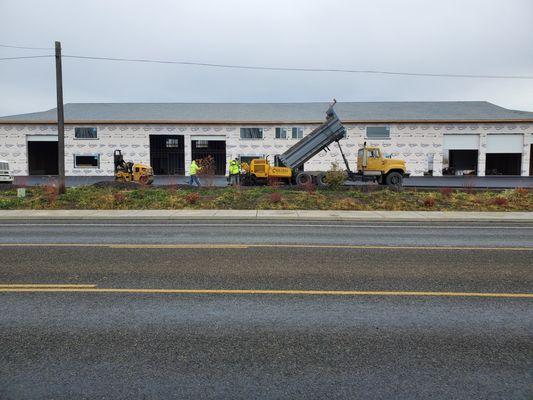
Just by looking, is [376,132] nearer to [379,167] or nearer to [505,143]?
[505,143]

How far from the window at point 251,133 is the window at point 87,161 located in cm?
1434

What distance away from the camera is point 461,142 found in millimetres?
38625

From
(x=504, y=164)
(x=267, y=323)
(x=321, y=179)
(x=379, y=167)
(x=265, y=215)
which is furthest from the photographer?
(x=504, y=164)

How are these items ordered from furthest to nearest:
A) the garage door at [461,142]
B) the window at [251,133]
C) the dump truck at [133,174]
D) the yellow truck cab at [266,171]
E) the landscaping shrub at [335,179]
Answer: the window at [251,133], the garage door at [461,142], the dump truck at [133,174], the yellow truck cab at [266,171], the landscaping shrub at [335,179]

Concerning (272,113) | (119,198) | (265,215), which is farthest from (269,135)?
(265,215)

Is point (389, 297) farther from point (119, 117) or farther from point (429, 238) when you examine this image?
point (119, 117)

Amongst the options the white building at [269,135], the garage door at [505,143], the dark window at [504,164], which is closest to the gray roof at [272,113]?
the white building at [269,135]

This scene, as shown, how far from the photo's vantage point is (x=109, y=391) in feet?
11.1

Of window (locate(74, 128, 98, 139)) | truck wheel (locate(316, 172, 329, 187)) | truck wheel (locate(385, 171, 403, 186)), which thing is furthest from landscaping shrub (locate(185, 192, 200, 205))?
window (locate(74, 128, 98, 139))

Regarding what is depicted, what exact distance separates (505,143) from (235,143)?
84.0 ft

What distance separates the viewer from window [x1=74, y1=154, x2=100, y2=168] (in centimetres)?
3931

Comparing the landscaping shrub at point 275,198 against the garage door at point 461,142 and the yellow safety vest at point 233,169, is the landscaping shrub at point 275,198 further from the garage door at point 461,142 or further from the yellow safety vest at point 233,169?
the garage door at point 461,142

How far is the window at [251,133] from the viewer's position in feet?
128

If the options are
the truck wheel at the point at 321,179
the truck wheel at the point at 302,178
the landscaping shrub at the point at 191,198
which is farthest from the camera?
the truck wheel at the point at 302,178
